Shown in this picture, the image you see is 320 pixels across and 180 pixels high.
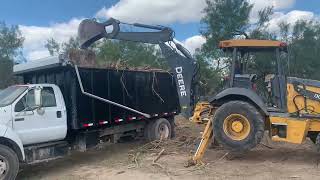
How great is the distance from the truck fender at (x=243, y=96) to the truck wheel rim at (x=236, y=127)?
435mm

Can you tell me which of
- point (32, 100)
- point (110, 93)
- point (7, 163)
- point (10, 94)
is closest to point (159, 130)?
point (110, 93)

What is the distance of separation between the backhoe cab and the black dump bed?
291 centimetres

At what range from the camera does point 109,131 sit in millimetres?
12391

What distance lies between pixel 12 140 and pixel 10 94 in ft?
4.27

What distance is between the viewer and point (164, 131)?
14.5m

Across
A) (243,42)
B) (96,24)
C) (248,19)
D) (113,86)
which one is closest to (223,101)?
(243,42)

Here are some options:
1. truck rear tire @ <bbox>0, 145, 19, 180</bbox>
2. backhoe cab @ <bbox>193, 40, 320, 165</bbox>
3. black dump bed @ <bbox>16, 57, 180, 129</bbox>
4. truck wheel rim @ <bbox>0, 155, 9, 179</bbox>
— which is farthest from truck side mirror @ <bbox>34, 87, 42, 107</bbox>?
backhoe cab @ <bbox>193, 40, 320, 165</bbox>

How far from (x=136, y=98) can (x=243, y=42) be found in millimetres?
4055

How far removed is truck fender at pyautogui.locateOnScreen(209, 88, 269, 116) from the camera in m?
10.3

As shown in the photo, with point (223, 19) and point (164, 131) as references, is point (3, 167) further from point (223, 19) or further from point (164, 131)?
point (223, 19)

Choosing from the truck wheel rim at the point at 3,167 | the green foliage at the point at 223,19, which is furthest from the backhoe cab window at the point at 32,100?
→ the green foliage at the point at 223,19

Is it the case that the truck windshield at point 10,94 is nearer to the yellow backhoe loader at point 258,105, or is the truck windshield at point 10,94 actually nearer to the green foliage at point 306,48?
the yellow backhoe loader at point 258,105

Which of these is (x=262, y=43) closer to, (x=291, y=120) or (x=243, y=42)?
(x=243, y=42)

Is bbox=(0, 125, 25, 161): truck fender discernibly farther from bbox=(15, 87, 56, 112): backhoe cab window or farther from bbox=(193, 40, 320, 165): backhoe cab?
bbox=(193, 40, 320, 165): backhoe cab
